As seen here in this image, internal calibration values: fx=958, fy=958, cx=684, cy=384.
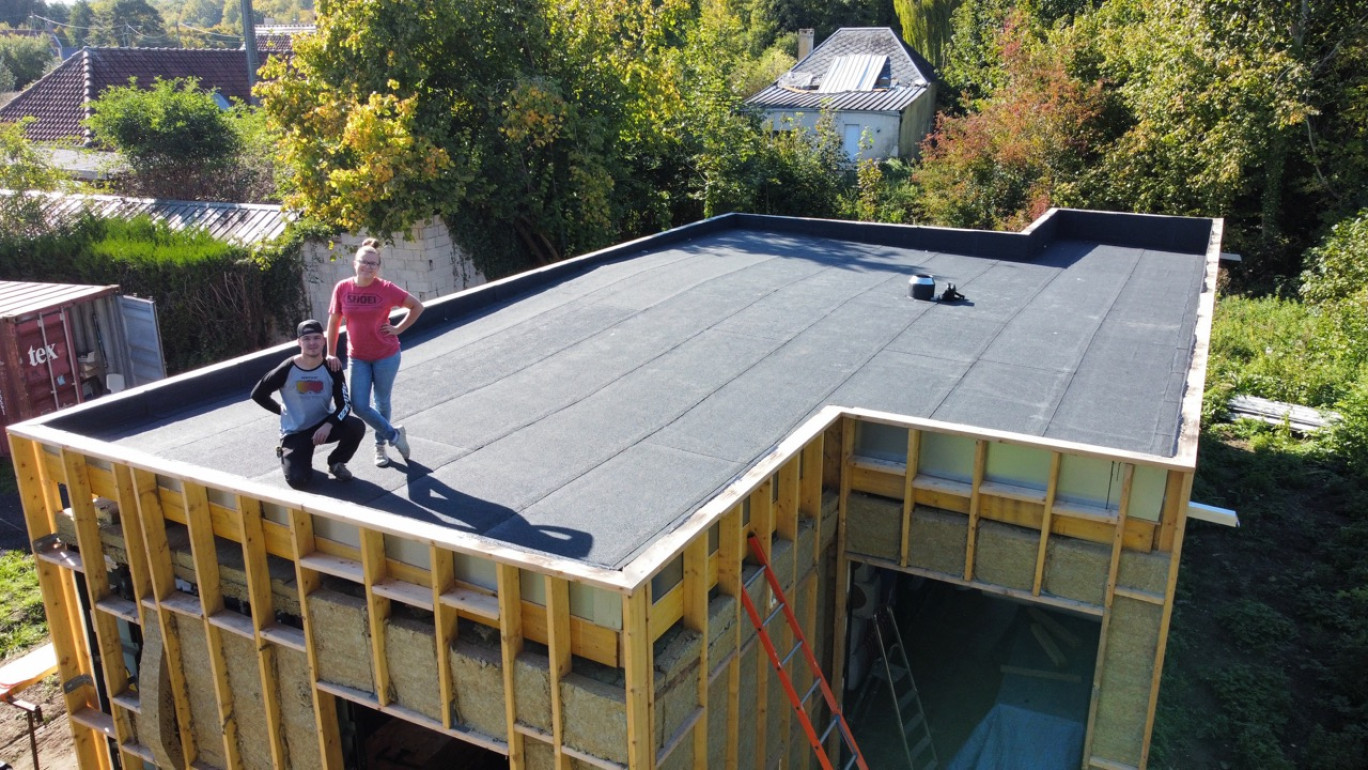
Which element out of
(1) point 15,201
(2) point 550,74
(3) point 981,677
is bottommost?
(3) point 981,677

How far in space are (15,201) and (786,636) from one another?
716 inches

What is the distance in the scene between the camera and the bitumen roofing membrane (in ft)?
20.3

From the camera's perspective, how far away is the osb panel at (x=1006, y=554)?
6.89 meters

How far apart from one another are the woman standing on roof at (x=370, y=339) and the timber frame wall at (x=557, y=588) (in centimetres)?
75

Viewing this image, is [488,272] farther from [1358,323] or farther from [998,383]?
[1358,323]

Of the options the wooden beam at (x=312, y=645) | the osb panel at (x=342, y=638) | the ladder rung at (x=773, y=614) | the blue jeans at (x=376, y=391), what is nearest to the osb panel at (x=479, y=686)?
the osb panel at (x=342, y=638)

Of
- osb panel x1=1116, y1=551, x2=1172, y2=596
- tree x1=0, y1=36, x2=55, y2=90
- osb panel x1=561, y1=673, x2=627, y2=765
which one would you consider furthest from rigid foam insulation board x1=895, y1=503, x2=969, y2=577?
tree x1=0, y1=36, x2=55, y2=90

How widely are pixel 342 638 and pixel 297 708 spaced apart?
0.87 m

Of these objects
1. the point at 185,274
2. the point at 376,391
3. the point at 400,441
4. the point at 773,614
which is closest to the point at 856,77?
the point at 185,274

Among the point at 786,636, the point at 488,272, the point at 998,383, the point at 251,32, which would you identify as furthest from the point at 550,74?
the point at 786,636

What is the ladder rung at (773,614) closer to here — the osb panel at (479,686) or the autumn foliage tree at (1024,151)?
the osb panel at (479,686)

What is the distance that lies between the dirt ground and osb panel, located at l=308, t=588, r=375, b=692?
164 inches

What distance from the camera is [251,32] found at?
21734 millimetres

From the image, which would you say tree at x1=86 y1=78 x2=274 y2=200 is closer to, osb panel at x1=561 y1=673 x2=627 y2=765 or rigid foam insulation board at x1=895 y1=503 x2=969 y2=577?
rigid foam insulation board at x1=895 y1=503 x2=969 y2=577
